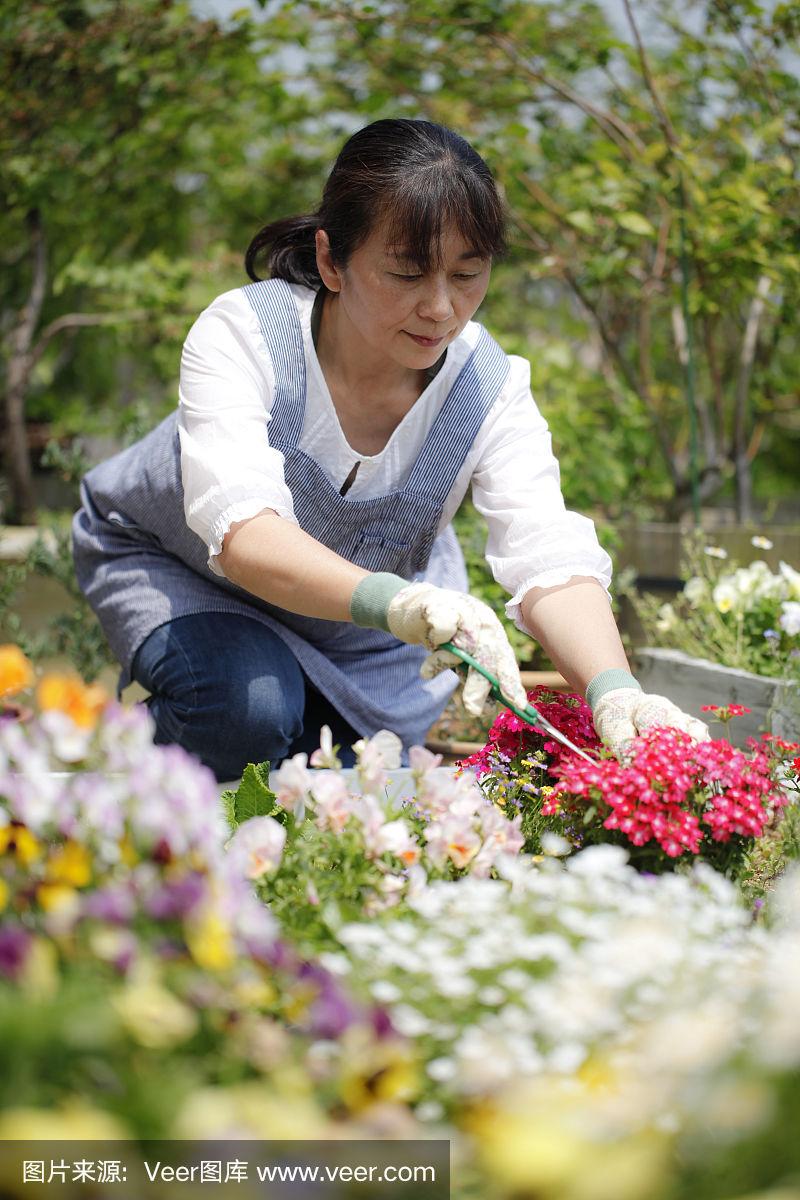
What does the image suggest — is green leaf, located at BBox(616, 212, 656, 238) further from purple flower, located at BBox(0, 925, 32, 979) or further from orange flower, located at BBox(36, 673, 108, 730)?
purple flower, located at BBox(0, 925, 32, 979)

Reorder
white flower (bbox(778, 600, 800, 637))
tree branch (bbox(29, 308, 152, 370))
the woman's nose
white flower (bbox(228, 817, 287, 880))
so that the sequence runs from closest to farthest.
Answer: white flower (bbox(228, 817, 287, 880)) < the woman's nose < white flower (bbox(778, 600, 800, 637)) < tree branch (bbox(29, 308, 152, 370))

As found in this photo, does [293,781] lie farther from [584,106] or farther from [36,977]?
[584,106]

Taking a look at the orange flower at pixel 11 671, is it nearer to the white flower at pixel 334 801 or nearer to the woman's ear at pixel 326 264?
the white flower at pixel 334 801

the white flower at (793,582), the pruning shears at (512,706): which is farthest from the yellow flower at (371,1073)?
the white flower at (793,582)

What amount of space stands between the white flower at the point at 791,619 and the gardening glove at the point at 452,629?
1.02m

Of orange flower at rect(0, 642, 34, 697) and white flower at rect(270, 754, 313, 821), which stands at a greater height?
orange flower at rect(0, 642, 34, 697)

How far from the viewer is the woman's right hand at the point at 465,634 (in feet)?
4.39

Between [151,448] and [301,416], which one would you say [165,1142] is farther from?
[151,448]

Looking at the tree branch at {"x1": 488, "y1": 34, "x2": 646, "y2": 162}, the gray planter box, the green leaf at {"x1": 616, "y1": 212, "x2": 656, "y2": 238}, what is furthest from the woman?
the tree branch at {"x1": 488, "y1": 34, "x2": 646, "y2": 162}

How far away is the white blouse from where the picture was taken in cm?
156

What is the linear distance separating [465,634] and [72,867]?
0.65 metres

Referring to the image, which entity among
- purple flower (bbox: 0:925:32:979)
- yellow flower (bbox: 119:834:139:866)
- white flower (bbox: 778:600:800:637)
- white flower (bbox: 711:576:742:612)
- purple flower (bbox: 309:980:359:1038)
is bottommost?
white flower (bbox: 711:576:742:612)

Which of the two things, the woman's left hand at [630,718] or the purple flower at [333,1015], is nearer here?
the purple flower at [333,1015]

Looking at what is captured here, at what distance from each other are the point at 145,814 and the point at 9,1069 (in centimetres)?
19
